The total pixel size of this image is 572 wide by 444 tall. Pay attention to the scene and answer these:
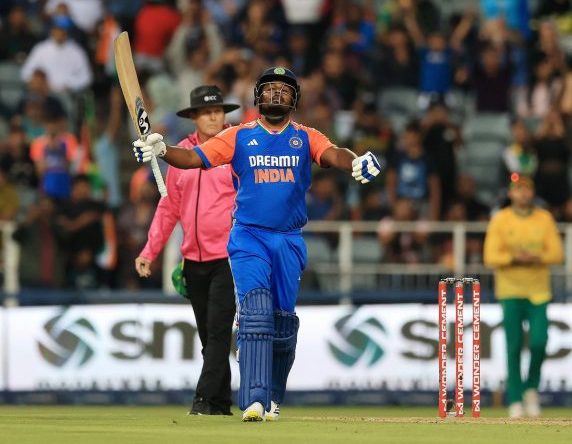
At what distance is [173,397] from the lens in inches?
786

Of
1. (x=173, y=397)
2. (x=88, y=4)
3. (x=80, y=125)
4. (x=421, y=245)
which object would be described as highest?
(x=88, y=4)

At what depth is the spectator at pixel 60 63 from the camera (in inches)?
995


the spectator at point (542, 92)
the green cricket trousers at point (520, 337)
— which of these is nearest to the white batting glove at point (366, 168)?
the green cricket trousers at point (520, 337)

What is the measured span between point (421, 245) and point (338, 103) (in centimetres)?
361

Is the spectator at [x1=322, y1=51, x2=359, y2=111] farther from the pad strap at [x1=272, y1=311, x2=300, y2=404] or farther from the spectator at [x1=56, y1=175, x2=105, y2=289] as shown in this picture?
the pad strap at [x1=272, y1=311, x2=300, y2=404]

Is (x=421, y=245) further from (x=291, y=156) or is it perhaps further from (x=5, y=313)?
(x=291, y=156)

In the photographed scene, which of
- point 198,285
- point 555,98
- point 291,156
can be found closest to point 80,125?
point 555,98

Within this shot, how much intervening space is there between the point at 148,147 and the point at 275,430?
2.05m

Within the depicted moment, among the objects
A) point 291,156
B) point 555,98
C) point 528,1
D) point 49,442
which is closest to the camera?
point 49,442

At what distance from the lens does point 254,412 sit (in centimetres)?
1273

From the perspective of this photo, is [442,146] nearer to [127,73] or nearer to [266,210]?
[127,73]

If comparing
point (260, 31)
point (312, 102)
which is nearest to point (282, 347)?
point (312, 102)

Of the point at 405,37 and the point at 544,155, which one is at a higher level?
the point at 405,37

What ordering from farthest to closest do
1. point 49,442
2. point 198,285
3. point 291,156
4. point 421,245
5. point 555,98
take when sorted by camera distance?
point 555,98
point 421,245
point 198,285
point 291,156
point 49,442
